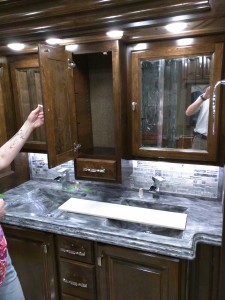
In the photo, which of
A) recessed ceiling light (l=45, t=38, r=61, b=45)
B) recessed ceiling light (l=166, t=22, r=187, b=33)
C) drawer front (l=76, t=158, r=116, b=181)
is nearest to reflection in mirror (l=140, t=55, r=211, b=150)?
recessed ceiling light (l=166, t=22, r=187, b=33)

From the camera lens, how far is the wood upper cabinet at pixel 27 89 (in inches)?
68.6

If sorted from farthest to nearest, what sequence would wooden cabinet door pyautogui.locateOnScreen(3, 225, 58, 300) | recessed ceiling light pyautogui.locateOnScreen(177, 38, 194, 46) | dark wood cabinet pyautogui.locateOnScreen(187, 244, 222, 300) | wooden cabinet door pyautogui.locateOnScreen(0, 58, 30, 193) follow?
wooden cabinet door pyautogui.locateOnScreen(0, 58, 30, 193)
wooden cabinet door pyautogui.locateOnScreen(3, 225, 58, 300)
recessed ceiling light pyautogui.locateOnScreen(177, 38, 194, 46)
dark wood cabinet pyautogui.locateOnScreen(187, 244, 222, 300)

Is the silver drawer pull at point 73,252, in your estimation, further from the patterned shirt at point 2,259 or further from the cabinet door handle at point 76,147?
the cabinet door handle at point 76,147

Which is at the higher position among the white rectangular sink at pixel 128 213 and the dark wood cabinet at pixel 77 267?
the white rectangular sink at pixel 128 213

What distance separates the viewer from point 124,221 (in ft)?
4.93

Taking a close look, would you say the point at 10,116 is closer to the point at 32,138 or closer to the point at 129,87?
the point at 32,138

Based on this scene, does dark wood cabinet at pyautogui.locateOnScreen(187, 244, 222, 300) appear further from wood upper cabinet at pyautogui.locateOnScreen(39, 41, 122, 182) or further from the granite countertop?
wood upper cabinet at pyautogui.locateOnScreen(39, 41, 122, 182)

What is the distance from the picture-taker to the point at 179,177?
5.45 feet

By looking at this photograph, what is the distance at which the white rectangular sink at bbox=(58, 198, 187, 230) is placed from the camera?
4.56 ft

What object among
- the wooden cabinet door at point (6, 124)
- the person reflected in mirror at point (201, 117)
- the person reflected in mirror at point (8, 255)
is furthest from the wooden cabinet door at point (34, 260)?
the person reflected in mirror at point (201, 117)

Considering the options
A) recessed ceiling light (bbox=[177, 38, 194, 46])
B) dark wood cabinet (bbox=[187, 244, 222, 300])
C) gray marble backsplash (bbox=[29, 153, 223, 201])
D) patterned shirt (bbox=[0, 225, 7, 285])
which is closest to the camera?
patterned shirt (bbox=[0, 225, 7, 285])

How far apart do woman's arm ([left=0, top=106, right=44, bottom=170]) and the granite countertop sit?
0.37m

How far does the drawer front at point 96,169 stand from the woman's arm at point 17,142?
38 cm

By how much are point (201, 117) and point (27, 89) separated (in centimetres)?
121
